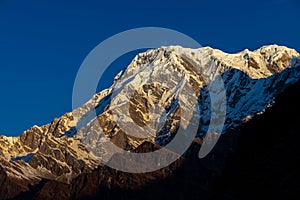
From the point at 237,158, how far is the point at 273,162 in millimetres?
21934

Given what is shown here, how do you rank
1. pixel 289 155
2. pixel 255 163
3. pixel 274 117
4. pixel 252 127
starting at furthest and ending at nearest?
pixel 252 127
pixel 274 117
pixel 255 163
pixel 289 155

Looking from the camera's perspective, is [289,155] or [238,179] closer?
[289,155]

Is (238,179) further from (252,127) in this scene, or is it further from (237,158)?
(252,127)

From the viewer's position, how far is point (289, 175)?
307ft

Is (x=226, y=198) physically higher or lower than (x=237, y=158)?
lower

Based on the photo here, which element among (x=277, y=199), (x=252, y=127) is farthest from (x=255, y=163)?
(x=252, y=127)

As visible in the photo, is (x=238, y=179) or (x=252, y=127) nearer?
(x=238, y=179)

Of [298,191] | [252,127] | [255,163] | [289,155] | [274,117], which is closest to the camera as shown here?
[298,191]

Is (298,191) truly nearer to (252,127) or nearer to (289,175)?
(289,175)

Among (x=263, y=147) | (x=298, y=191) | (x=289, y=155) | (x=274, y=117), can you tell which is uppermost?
(x=274, y=117)

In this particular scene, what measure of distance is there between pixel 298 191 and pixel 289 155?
1034 cm

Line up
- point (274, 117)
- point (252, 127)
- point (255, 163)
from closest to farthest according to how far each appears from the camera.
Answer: point (255, 163)
point (274, 117)
point (252, 127)

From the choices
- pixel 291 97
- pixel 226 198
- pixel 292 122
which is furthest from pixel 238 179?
pixel 291 97

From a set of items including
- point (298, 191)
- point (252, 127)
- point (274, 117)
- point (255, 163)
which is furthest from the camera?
point (252, 127)
